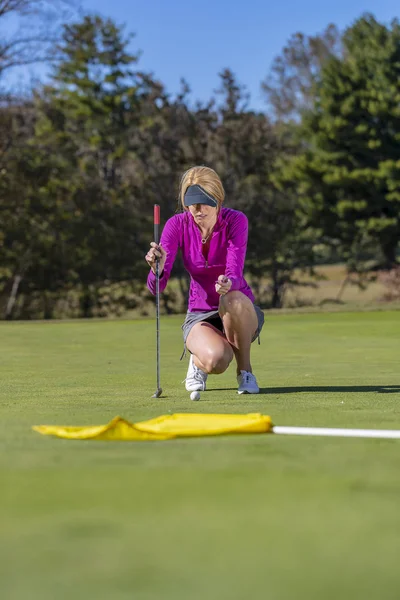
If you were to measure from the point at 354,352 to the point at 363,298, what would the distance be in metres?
18.9

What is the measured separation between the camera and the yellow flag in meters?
4.43

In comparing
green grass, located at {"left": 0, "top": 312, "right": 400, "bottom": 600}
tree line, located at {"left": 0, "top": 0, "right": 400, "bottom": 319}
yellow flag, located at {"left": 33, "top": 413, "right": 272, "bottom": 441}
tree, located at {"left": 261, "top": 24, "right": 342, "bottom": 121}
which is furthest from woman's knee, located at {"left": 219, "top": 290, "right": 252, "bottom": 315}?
tree, located at {"left": 261, "top": 24, "right": 342, "bottom": 121}

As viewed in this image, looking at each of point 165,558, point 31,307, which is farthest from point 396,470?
point 31,307

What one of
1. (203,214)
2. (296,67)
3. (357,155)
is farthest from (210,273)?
(296,67)

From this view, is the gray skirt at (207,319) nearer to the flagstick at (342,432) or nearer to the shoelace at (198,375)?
the shoelace at (198,375)

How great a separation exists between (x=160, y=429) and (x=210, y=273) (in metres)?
2.51

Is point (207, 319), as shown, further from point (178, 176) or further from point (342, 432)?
point (178, 176)

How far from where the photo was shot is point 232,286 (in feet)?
22.2

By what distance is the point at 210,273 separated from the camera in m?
7.00

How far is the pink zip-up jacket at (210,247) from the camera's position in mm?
6859

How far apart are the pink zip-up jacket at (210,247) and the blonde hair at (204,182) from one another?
5.4 inches

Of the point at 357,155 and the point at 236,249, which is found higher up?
the point at 357,155

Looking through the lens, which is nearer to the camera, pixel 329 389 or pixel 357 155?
pixel 329 389

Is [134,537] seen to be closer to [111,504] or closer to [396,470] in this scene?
[111,504]
